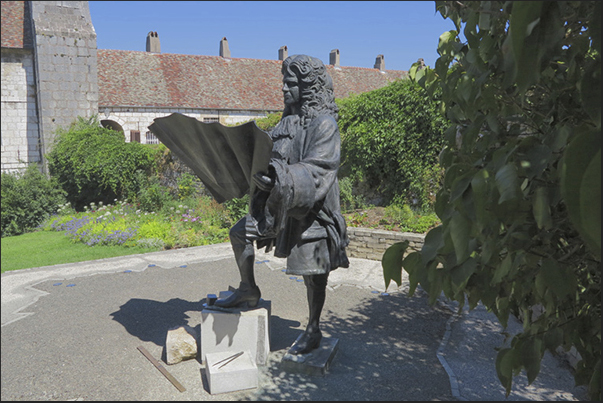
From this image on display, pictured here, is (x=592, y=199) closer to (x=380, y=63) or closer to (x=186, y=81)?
(x=186, y=81)

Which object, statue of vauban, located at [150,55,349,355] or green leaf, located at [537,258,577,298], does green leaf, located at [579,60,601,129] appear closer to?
green leaf, located at [537,258,577,298]

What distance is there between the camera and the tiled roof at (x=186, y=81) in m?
19.3

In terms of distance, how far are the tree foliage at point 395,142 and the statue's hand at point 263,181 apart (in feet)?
21.9

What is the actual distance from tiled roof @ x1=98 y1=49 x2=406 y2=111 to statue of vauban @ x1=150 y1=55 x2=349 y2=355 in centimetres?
1704

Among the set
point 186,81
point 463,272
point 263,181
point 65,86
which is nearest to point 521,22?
point 463,272

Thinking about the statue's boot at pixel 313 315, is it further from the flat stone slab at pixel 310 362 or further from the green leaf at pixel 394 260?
the green leaf at pixel 394 260

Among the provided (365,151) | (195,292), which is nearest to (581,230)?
(195,292)

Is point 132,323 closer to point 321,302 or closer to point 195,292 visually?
point 195,292

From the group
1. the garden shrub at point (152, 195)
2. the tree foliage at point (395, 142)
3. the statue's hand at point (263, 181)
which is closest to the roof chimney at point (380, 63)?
the tree foliage at point (395, 142)

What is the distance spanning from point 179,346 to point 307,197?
5.79 ft

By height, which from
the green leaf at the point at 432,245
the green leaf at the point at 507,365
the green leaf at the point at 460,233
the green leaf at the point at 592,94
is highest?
the green leaf at the point at 592,94

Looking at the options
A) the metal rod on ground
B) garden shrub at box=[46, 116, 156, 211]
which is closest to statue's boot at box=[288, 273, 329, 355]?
the metal rod on ground

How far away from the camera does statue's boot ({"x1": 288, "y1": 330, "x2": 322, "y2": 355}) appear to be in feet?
11.6

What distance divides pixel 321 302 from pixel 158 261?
3.85 m
